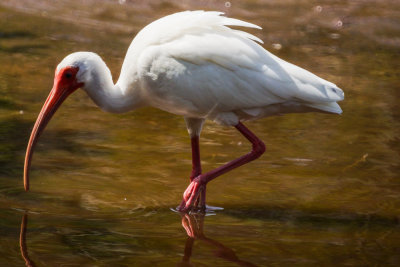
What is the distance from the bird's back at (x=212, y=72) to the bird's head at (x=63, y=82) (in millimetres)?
324

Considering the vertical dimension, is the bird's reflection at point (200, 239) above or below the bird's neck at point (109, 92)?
below

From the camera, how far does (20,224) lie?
5688 mm

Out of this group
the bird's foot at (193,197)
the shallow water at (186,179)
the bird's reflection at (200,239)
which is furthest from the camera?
the bird's foot at (193,197)

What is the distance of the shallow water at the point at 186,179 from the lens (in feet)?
17.7

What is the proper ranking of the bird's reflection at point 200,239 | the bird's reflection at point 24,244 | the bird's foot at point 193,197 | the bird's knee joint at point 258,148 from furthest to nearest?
the bird's knee joint at point 258,148 → the bird's foot at point 193,197 → the bird's reflection at point 200,239 → the bird's reflection at point 24,244

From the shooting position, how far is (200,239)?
564 centimetres

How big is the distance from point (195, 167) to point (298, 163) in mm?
1134

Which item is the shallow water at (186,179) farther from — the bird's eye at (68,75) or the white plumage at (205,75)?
the bird's eye at (68,75)

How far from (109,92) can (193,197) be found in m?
0.94

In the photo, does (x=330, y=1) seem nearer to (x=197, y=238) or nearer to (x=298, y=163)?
(x=298, y=163)

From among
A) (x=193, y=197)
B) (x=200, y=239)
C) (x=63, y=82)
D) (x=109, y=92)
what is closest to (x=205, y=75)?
(x=109, y=92)

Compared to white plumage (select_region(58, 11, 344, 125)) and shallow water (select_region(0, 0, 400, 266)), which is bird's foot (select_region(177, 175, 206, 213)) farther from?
white plumage (select_region(58, 11, 344, 125))

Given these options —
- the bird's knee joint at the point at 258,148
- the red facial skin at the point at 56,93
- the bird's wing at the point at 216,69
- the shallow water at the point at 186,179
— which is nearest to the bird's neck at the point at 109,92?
the red facial skin at the point at 56,93

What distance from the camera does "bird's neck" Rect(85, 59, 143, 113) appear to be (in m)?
6.11
